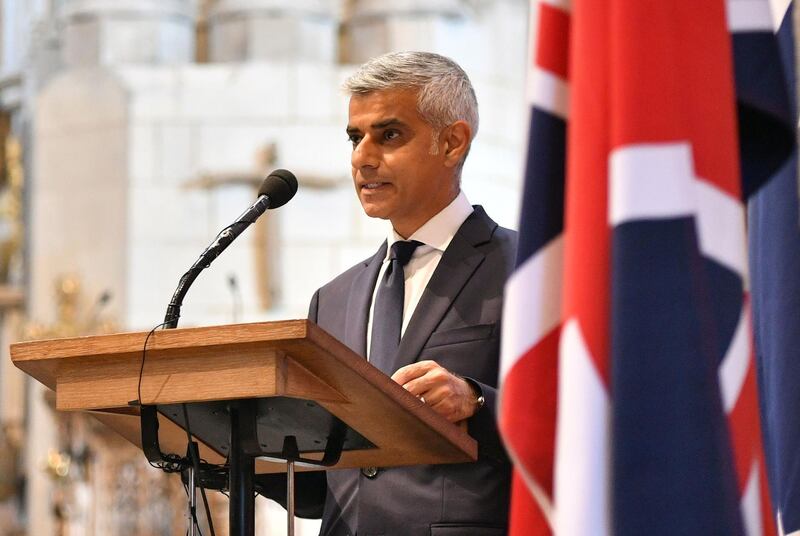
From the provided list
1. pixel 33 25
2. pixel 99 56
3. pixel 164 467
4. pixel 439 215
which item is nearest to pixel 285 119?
pixel 99 56

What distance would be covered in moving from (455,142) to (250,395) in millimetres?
1218

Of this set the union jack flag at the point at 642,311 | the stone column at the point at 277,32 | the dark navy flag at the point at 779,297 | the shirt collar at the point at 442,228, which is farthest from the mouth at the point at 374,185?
the stone column at the point at 277,32

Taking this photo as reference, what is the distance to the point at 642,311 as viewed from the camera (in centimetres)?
167

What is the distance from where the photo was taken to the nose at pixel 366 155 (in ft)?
10.4

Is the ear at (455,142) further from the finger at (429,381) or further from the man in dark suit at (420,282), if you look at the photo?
the finger at (429,381)

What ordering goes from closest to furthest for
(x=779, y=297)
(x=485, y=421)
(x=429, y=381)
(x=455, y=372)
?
A: (x=779, y=297)
(x=429, y=381)
(x=485, y=421)
(x=455, y=372)

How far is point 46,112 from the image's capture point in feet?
35.3

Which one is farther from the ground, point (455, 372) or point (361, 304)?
point (361, 304)

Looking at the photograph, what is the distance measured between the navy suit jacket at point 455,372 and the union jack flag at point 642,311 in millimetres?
1005

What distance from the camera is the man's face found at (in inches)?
125

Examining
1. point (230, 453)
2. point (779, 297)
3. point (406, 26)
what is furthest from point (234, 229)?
point (406, 26)

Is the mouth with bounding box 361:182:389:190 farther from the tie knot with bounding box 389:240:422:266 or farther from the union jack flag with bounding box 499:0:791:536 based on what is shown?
the union jack flag with bounding box 499:0:791:536

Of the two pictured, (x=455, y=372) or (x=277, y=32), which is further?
(x=277, y=32)

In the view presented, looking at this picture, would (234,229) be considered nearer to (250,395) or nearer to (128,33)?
(250,395)
